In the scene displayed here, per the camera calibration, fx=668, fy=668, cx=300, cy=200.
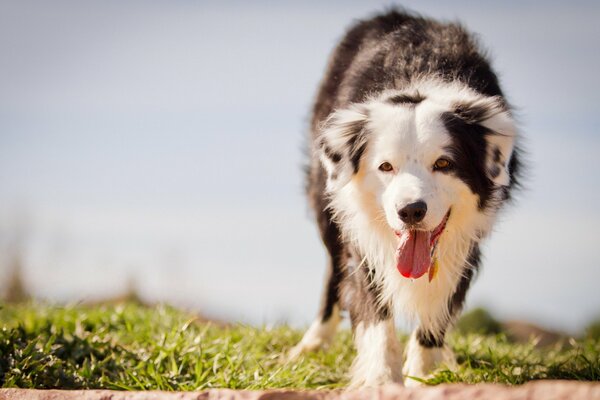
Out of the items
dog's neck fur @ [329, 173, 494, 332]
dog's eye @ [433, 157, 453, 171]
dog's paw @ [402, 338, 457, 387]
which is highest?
dog's eye @ [433, 157, 453, 171]

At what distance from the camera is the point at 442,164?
329cm

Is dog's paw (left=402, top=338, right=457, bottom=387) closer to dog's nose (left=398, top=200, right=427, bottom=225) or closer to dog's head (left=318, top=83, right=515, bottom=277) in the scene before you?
dog's head (left=318, top=83, right=515, bottom=277)

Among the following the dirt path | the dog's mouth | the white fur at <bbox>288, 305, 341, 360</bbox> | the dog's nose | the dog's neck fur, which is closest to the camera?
the dirt path

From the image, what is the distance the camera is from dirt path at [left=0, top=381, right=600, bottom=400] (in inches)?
84.5

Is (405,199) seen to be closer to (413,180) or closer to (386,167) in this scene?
(413,180)

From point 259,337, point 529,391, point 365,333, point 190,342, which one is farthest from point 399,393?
point 259,337

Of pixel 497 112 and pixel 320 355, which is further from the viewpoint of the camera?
pixel 320 355

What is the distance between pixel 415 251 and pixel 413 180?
41 cm

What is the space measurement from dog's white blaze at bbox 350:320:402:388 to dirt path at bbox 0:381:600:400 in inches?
37.0

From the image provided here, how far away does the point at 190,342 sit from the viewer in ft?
13.3

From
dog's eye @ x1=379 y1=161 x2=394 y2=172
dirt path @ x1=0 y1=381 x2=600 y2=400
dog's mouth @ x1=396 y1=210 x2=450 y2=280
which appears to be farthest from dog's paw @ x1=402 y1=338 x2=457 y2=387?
dirt path @ x1=0 y1=381 x2=600 y2=400

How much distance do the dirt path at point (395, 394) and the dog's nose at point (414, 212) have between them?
0.91m

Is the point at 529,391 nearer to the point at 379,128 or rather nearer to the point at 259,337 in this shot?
the point at 379,128

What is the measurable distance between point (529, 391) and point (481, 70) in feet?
7.22
